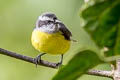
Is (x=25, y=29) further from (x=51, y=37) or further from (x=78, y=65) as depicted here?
(x=78, y=65)

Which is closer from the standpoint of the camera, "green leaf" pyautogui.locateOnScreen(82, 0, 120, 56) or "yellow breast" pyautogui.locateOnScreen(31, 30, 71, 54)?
"green leaf" pyautogui.locateOnScreen(82, 0, 120, 56)

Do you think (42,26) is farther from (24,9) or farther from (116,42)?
(116,42)

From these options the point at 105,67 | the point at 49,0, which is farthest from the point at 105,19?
the point at 49,0

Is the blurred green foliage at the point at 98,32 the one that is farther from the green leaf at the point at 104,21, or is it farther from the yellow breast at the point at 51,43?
the yellow breast at the point at 51,43

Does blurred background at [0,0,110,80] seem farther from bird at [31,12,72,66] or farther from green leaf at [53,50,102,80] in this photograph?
green leaf at [53,50,102,80]

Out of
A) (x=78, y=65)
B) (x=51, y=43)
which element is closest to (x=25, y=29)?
(x=51, y=43)

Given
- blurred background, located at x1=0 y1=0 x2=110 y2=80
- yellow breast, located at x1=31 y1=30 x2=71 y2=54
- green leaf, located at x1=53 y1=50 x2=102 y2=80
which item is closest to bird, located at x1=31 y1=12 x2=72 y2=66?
yellow breast, located at x1=31 y1=30 x2=71 y2=54

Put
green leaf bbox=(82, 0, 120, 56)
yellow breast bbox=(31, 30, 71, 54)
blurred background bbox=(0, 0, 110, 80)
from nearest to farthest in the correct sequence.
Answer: green leaf bbox=(82, 0, 120, 56)
yellow breast bbox=(31, 30, 71, 54)
blurred background bbox=(0, 0, 110, 80)
